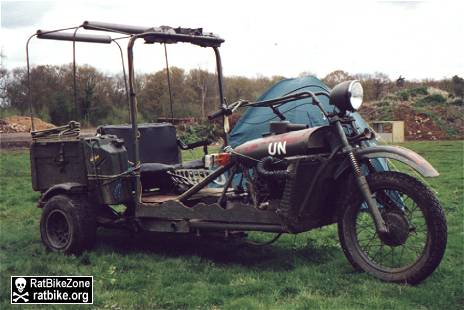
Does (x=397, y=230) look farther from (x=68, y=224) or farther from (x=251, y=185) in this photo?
(x=68, y=224)

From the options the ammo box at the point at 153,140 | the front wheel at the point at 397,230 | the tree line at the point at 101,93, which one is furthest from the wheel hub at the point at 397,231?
the ammo box at the point at 153,140

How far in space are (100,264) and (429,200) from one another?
9.49 feet

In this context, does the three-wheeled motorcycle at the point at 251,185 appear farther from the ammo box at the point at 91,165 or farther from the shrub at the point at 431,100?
the shrub at the point at 431,100

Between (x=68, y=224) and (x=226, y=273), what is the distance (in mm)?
1820

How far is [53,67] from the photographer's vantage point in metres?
8.66

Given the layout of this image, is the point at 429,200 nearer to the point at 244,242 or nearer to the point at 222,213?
the point at 222,213

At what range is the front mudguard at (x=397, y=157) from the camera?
4.46 metres

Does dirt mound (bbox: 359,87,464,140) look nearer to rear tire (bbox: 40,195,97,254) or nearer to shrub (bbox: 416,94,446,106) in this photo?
shrub (bbox: 416,94,446,106)

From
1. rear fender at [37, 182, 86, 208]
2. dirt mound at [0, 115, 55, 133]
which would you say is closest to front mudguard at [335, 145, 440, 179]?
rear fender at [37, 182, 86, 208]

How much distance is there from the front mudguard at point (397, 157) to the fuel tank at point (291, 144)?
0.27 meters

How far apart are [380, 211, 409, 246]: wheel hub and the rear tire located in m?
2.88

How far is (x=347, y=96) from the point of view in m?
4.77

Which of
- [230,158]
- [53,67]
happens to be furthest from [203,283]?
[53,67]

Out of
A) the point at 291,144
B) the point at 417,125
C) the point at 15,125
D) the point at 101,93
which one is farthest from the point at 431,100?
the point at 291,144
